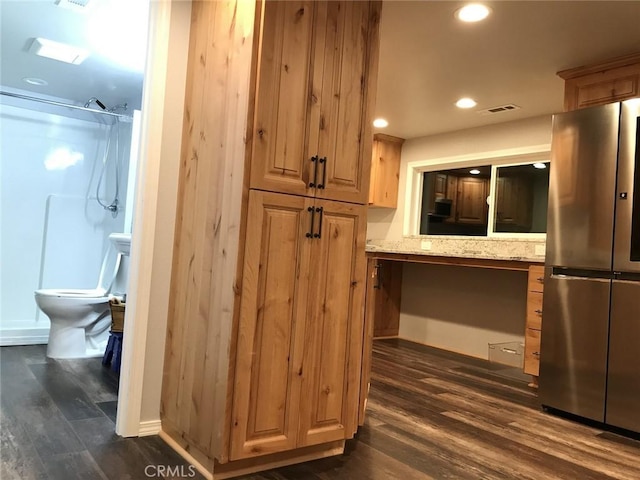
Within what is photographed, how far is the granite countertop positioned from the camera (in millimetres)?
4128

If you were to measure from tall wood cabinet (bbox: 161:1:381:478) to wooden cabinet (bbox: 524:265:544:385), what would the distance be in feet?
6.00

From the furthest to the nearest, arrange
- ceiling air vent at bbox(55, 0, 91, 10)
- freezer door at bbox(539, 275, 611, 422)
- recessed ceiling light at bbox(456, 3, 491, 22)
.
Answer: ceiling air vent at bbox(55, 0, 91, 10), freezer door at bbox(539, 275, 611, 422), recessed ceiling light at bbox(456, 3, 491, 22)

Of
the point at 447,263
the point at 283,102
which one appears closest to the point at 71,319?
the point at 283,102

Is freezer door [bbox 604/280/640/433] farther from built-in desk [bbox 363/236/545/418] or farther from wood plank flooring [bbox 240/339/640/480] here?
built-in desk [bbox 363/236/545/418]

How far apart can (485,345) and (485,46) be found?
2.72m

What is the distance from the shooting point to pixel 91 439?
2.11 metres

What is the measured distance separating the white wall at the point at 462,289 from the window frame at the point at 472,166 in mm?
47

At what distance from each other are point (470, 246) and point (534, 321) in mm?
1441

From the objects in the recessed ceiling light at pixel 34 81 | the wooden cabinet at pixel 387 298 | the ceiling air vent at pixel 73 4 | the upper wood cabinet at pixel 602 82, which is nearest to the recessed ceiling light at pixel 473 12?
the upper wood cabinet at pixel 602 82

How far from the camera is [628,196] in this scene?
107 inches

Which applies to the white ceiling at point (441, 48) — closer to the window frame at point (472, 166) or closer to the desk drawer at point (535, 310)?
the window frame at point (472, 166)

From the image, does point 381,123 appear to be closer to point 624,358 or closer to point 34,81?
point 624,358

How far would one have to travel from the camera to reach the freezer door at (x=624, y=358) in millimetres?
2648

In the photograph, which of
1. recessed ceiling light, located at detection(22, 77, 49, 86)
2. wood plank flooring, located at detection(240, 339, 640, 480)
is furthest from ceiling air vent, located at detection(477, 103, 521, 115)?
recessed ceiling light, located at detection(22, 77, 49, 86)
